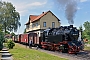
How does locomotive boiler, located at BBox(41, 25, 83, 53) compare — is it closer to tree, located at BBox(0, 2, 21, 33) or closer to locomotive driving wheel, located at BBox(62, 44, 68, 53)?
locomotive driving wheel, located at BBox(62, 44, 68, 53)

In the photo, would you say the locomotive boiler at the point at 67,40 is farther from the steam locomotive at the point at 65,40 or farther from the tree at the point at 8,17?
the tree at the point at 8,17

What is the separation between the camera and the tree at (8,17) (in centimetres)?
6712

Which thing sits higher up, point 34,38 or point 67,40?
point 34,38

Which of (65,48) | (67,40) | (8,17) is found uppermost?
(8,17)

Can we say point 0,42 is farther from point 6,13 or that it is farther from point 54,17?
point 6,13

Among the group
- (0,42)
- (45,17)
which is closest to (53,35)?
(0,42)

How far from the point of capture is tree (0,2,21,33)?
220 ft

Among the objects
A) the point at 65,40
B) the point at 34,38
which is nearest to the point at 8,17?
the point at 34,38

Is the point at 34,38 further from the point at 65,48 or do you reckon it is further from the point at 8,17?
the point at 8,17

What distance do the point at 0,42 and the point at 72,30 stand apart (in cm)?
1008

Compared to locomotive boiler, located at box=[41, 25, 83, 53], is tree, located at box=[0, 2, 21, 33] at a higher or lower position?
higher

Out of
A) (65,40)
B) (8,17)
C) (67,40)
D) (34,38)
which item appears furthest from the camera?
(8,17)

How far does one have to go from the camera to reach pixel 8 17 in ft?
222

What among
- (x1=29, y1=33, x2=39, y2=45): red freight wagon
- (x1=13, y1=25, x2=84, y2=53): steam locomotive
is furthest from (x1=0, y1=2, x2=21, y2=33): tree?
(x1=13, y1=25, x2=84, y2=53): steam locomotive
